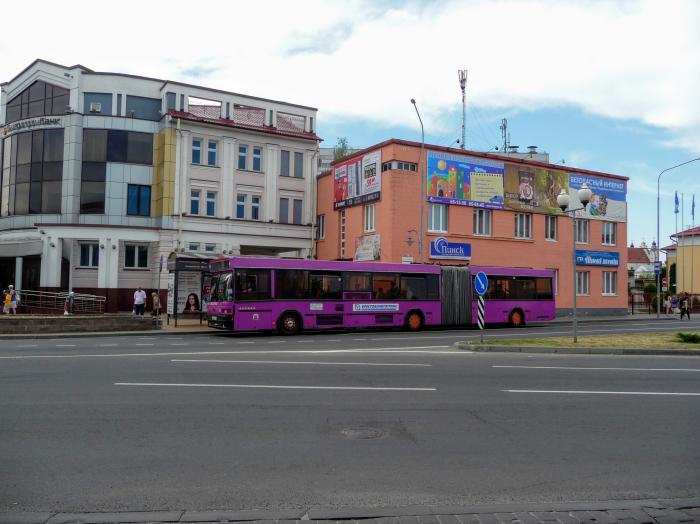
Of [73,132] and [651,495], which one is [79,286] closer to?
[73,132]

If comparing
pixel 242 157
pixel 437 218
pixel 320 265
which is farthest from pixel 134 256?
pixel 437 218

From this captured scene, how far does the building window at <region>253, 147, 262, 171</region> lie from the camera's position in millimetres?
41125

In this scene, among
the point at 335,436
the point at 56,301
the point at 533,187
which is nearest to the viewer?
the point at 335,436

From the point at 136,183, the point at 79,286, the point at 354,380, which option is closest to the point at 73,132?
the point at 136,183

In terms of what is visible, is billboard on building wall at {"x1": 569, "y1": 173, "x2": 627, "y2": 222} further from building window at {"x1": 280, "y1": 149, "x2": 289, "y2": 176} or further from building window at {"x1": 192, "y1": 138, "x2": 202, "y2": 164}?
building window at {"x1": 192, "y1": 138, "x2": 202, "y2": 164}

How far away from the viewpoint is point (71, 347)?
18.6m

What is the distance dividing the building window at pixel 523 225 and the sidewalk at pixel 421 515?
37.2m

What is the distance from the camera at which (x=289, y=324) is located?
974 inches

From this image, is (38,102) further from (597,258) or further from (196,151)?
(597,258)

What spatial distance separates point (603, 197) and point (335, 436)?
42.6 meters

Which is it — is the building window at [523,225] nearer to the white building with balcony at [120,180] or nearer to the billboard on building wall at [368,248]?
the billboard on building wall at [368,248]

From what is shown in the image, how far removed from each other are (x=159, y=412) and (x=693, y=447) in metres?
6.38

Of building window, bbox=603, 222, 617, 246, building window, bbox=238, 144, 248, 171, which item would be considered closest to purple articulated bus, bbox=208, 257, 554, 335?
building window, bbox=603, 222, 617, 246

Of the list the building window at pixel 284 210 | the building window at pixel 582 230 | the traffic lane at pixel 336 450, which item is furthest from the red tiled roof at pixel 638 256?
the traffic lane at pixel 336 450
